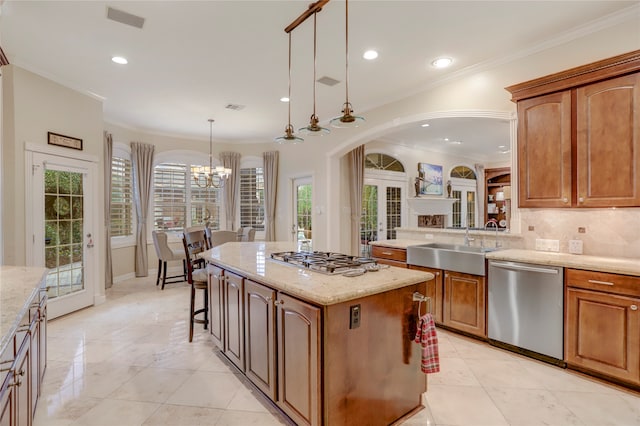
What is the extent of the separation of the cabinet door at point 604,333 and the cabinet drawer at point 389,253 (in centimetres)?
167

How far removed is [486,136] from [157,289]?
714cm

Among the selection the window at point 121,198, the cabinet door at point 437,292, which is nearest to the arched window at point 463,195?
the cabinet door at point 437,292

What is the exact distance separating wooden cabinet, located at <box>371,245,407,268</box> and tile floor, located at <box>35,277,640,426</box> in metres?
0.93

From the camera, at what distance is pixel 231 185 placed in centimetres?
730

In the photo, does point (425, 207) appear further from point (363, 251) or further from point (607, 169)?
point (607, 169)

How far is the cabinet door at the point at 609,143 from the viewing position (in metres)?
2.45

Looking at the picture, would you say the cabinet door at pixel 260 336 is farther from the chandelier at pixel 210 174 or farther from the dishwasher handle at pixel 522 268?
the chandelier at pixel 210 174

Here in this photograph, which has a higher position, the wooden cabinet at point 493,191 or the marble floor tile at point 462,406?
the wooden cabinet at point 493,191

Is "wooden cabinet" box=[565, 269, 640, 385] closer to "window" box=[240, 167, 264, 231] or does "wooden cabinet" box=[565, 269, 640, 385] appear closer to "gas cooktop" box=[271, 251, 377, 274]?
"gas cooktop" box=[271, 251, 377, 274]

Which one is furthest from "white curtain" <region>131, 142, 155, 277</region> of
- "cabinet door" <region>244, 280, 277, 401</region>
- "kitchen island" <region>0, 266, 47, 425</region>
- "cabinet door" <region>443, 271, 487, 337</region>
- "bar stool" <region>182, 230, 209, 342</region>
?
"cabinet door" <region>443, 271, 487, 337</region>

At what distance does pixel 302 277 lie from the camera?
78.4 inches

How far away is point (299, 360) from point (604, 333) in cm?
239

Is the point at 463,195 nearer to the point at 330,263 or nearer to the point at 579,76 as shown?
the point at 579,76

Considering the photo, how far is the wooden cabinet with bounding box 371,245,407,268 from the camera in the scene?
3898 millimetres
